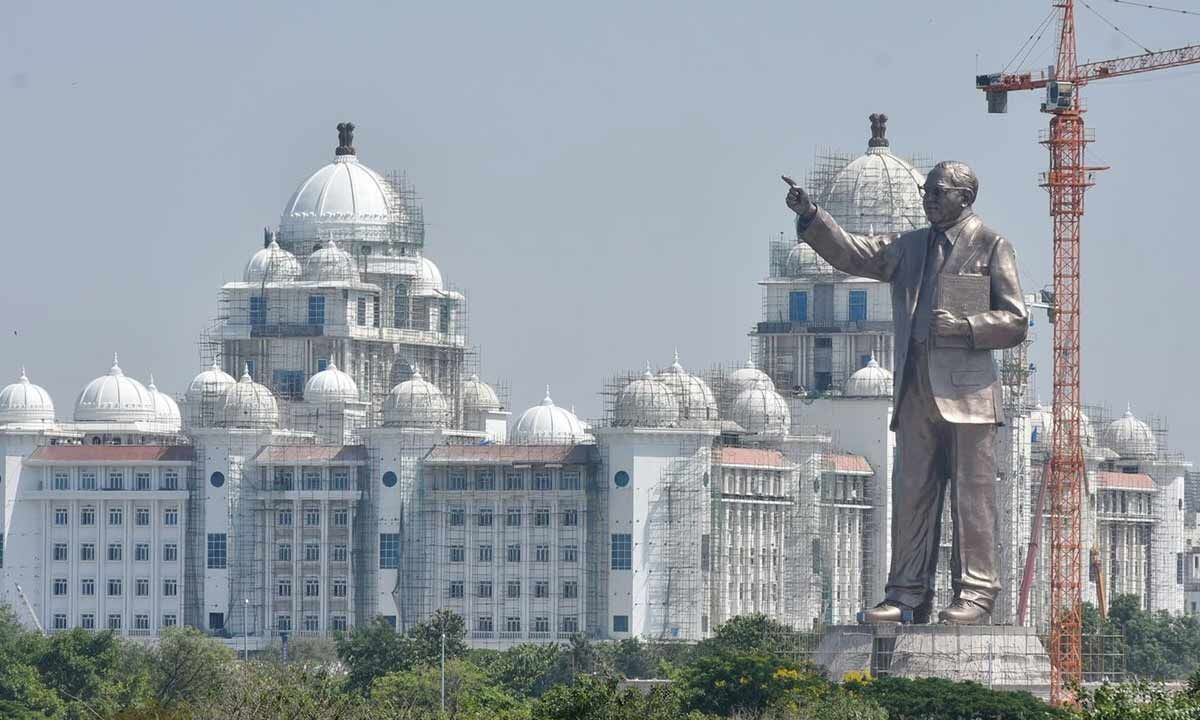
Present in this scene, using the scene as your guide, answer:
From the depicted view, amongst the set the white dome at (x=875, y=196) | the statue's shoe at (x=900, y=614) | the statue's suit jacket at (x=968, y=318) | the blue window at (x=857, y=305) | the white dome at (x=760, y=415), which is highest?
the white dome at (x=875, y=196)

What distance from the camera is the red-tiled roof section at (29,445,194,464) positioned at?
183m

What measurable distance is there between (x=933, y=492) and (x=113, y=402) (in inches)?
3661

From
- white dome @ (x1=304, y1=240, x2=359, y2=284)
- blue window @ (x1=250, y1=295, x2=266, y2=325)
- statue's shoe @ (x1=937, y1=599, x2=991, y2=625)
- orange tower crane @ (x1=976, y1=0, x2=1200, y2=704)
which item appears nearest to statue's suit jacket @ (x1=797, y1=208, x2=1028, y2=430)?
statue's shoe @ (x1=937, y1=599, x2=991, y2=625)

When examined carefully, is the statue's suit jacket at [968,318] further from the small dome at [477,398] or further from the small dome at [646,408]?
the small dome at [477,398]

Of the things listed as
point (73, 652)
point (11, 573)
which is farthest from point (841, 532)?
point (73, 652)

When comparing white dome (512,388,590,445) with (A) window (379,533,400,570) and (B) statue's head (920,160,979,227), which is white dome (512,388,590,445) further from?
(B) statue's head (920,160,979,227)

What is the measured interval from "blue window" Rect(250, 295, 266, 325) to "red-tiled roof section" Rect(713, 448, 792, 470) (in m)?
25.7

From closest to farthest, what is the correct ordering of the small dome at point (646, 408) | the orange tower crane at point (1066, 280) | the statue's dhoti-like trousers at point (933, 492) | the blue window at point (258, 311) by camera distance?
the statue's dhoti-like trousers at point (933, 492) < the orange tower crane at point (1066, 280) < the small dome at point (646, 408) < the blue window at point (258, 311)

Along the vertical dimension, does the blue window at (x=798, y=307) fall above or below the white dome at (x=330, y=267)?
below

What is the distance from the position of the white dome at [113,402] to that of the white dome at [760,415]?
28.1m

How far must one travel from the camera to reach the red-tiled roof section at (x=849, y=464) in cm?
18562

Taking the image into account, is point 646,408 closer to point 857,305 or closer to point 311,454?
point 311,454

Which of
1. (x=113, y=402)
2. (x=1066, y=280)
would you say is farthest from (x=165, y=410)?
(x=1066, y=280)

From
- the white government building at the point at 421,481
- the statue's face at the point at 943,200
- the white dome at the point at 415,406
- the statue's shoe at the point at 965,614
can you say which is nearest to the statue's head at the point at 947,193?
the statue's face at the point at 943,200
